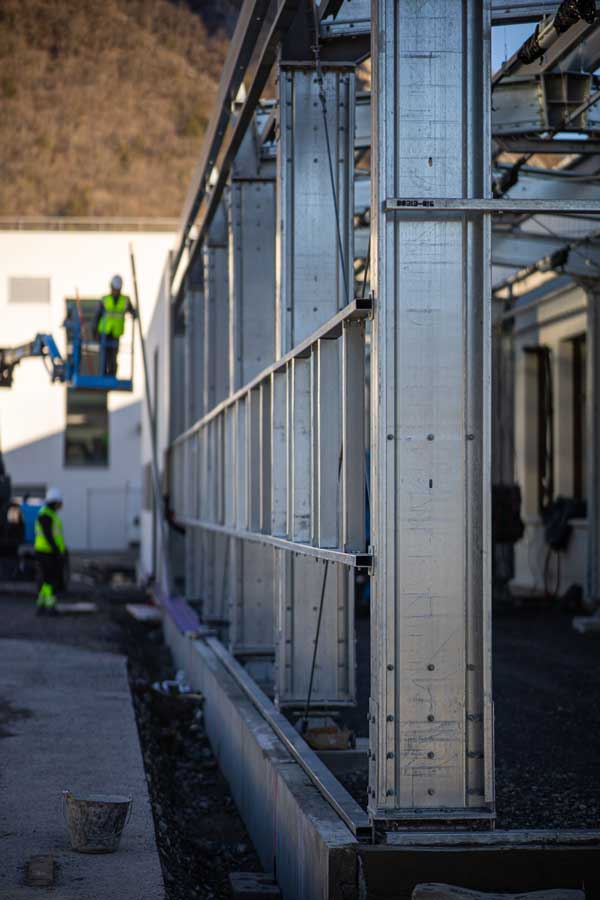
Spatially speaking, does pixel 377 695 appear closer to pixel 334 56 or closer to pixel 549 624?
pixel 334 56

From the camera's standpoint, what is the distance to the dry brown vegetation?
9906 cm

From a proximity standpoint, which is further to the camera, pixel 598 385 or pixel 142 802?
pixel 598 385

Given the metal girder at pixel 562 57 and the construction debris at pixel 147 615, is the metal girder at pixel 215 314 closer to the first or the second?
the metal girder at pixel 562 57

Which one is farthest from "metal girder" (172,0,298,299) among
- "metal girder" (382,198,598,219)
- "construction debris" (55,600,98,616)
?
"construction debris" (55,600,98,616)

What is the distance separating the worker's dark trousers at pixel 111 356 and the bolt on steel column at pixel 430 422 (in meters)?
13.5

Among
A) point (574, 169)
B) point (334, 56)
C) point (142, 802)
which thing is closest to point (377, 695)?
point (142, 802)

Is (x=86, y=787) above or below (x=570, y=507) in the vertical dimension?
below

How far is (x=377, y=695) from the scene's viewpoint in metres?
5.39

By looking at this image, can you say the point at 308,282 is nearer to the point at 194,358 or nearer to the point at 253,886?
the point at 253,886

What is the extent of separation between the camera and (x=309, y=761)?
6.77m

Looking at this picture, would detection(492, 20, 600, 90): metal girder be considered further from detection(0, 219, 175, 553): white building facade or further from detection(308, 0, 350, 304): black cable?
detection(0, 219, 175, 553): white building facade

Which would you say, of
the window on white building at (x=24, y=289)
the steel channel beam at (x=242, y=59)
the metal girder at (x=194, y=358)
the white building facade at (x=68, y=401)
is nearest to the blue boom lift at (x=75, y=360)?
the metal girder at (x=194, y=358)

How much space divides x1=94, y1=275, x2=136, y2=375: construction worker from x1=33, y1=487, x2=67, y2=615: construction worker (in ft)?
8.20

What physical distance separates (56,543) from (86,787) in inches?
492
